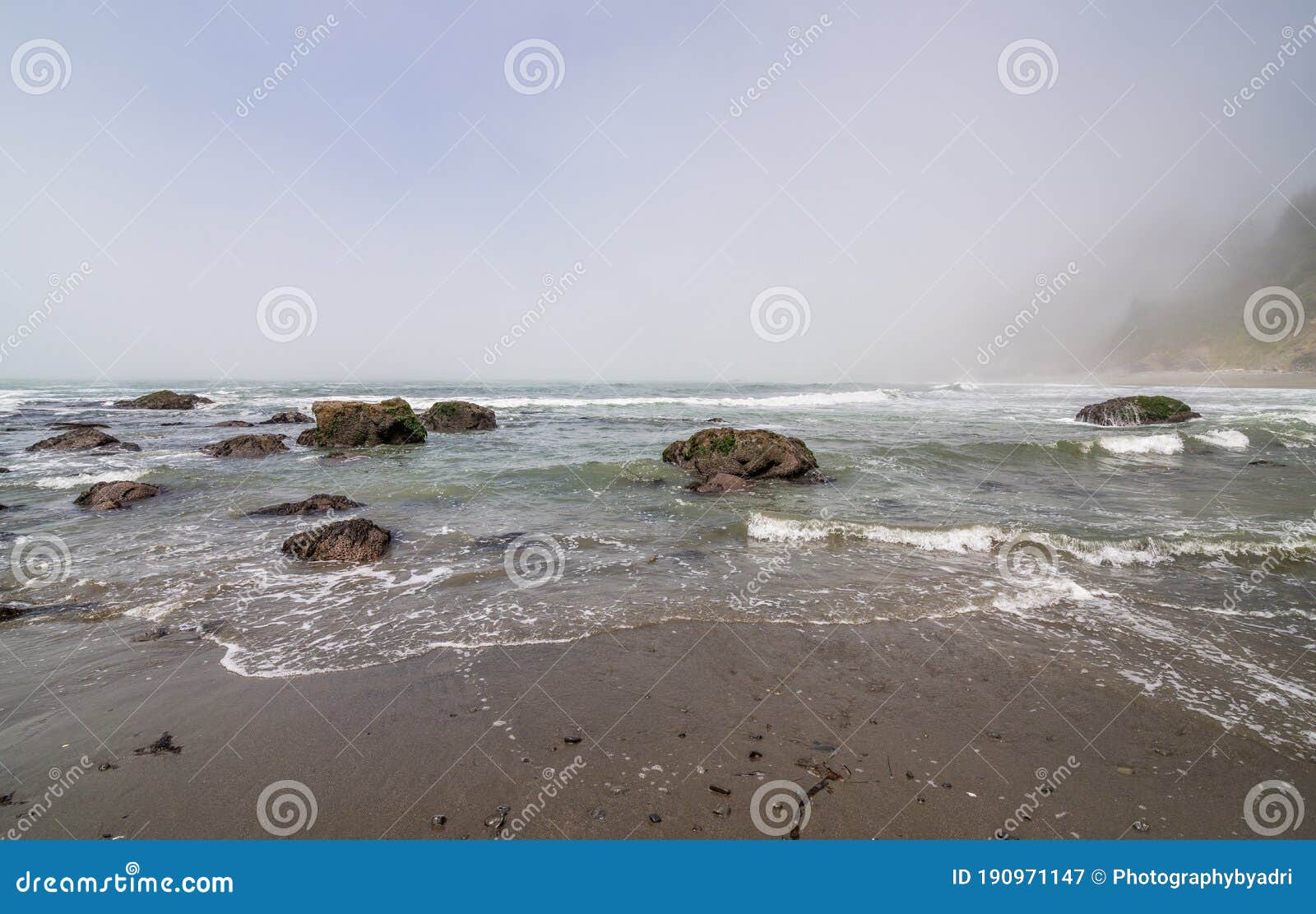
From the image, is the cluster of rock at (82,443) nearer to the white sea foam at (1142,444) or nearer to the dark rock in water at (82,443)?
the dark rock in water at (82,443)

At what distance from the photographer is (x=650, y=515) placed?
1027 centimetres

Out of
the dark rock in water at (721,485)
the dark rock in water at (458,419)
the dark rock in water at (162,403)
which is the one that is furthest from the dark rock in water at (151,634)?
the dark rock in water at (162,403)

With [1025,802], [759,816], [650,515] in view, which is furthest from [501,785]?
[650,515]

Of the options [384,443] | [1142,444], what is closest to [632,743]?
[384,443]

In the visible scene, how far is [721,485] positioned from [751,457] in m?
1.62

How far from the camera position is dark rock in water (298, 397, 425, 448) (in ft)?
66.2

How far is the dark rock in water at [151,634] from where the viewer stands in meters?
5.30

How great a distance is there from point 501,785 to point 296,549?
20.2 ft

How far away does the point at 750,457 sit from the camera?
539 inches

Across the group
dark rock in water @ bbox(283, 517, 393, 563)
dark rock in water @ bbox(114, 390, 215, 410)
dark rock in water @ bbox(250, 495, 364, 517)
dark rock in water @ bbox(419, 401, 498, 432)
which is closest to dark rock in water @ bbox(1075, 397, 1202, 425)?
dark rock in water @ bbox(419, 401, 498, 432)

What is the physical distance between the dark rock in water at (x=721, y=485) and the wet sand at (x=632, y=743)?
23.0 feet

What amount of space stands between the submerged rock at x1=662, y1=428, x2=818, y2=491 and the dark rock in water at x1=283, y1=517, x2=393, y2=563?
24.3ft

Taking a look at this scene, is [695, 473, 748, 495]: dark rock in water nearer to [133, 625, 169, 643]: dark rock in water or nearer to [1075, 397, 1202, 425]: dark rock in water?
[133, 625, 169, 643]: dark rock in water

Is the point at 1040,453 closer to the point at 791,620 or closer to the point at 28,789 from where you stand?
the point at 791,620
